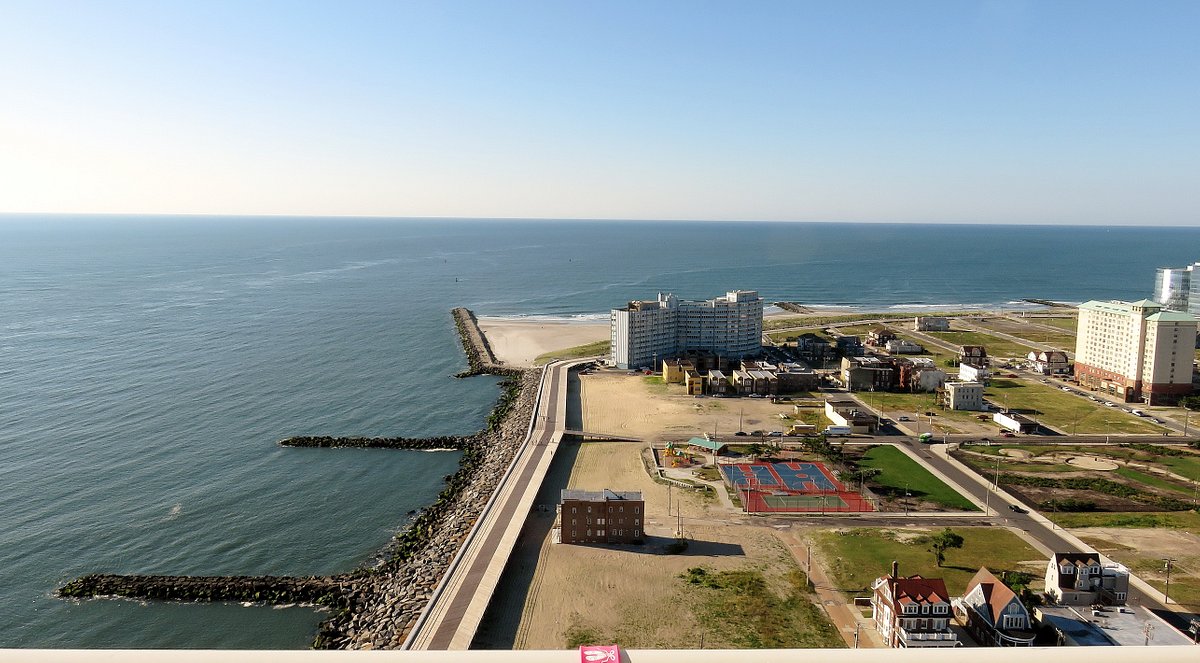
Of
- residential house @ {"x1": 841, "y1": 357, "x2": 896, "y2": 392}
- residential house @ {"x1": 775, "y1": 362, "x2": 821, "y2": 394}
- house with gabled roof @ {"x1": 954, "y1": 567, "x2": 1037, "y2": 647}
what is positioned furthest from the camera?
residential house @ {"x1": 841, "y1": 357, "x2": 896, "y2": 392}

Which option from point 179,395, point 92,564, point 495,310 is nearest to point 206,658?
point 92,564

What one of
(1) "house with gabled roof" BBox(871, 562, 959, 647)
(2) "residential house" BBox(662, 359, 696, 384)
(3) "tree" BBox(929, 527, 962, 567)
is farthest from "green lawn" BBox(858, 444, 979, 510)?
(2) "residential house" BBox(662, 359, 696, 384)

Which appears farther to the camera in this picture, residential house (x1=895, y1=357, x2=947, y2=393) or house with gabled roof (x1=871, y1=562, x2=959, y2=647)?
residential house (x1=895, y1=357, x2=947, y2=393)

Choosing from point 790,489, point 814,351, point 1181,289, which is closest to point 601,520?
point 790,489

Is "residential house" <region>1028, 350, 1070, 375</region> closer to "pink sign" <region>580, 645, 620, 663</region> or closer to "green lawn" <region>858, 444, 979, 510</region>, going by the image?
"green lawn" <region>858, 444, 979, 510</region>

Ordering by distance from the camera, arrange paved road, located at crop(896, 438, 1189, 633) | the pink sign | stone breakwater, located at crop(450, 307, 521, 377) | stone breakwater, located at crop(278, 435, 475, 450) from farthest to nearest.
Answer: stone breakwater, located at crop(450, 307, 521, 377) → stone breakwater, located at crop(278, 435, 475, 450) → paved road, located at crop(896, 438, 1189, 633) → the pink sign

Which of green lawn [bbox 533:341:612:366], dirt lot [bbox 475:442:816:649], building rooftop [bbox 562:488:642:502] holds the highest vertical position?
green lawn [bbox 533:341:612:366]

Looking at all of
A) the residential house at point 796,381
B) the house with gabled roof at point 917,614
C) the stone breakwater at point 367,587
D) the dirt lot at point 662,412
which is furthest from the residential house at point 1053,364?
the stone breakwater at point 367,587

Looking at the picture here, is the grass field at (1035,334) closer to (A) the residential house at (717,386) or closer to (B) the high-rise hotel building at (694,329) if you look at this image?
(B) the high-rise hotel building at (694,329)
